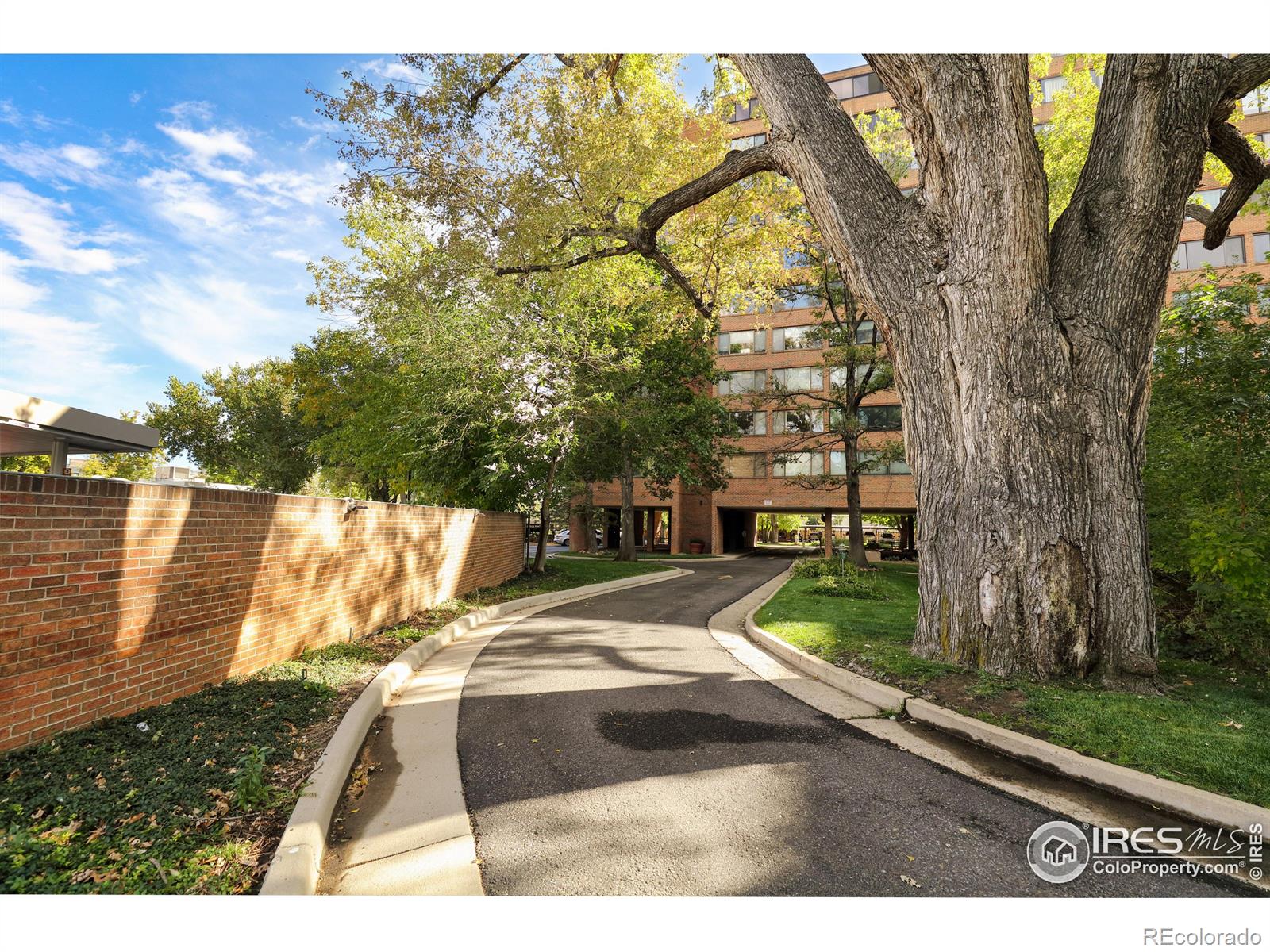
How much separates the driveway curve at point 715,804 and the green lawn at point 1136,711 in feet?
3.09

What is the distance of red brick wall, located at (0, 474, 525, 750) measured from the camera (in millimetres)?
3529

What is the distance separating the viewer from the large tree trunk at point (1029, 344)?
17.8 ft

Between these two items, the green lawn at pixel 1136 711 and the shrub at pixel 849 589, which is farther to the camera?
the shrub at pixel 849 589

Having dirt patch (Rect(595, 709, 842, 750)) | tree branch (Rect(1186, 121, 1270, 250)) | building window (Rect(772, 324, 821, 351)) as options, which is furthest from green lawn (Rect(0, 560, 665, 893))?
building window (Rect(772, 324, 821, 351))

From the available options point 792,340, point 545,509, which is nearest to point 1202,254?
point 792,340

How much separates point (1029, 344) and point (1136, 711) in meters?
3.22

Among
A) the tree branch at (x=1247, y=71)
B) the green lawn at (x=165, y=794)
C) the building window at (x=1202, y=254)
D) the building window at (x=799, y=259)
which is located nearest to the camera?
the green lawn at (x=165, y=794)

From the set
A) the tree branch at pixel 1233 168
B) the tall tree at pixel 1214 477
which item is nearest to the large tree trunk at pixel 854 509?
the tall tree at pixel 1214 477

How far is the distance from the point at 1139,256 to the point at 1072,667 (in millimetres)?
3969

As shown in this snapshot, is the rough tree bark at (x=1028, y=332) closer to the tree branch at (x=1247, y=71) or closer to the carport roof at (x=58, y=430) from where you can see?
the tree branch at (x=1247, y=71)

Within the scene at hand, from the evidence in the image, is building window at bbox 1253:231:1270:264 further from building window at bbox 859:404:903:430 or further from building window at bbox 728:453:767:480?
building window at bbox 728:453:767:480

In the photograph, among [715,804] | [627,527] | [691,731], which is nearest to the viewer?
[715,804]

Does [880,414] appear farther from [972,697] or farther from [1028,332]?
[972,697]

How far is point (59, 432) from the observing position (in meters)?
7.64
